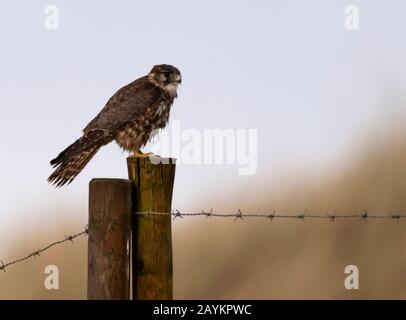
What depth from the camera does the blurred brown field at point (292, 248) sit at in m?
9.69

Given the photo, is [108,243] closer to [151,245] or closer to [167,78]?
[151,245]

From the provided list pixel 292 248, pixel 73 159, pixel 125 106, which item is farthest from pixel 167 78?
pixel 292 248

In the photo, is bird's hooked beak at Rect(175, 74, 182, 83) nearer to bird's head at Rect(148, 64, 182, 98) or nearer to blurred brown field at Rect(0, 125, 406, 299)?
bird's head at Rect(148, 64, 182, 98)

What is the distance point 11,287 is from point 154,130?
3709 mm

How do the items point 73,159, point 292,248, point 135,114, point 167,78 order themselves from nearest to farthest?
point 73,159
point 135,114
point 167,78
point 292,248

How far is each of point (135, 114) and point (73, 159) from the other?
1071 millimetres

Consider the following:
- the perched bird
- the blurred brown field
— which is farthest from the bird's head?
the blurred brown field

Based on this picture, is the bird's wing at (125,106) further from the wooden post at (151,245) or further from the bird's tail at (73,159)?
the wooden post at (151,245)

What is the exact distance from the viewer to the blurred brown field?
9.69 meters

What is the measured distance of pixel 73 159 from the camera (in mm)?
6887

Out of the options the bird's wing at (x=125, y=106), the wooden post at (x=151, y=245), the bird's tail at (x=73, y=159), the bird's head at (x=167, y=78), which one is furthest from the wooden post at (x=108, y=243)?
the bird's head at (x=167, y=78)

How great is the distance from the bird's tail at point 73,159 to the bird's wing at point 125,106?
0.33 metres
